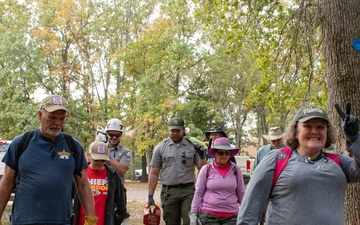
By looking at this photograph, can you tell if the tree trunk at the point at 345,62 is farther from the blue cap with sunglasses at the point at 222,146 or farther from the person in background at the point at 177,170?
the person in background at the point at 177,170

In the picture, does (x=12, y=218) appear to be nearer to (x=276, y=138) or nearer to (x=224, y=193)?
(x=224, y=193)

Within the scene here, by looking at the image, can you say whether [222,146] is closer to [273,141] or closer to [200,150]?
[200,150]

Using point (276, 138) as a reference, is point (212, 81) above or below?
above

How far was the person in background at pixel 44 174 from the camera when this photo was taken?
4.29 meters

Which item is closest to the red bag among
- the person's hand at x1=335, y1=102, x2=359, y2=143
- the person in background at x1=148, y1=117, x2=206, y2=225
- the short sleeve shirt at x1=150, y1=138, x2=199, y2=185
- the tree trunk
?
the person in background at x1=148, y1=117, x2=206, y2=225

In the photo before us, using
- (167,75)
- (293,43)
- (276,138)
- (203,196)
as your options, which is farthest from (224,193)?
(167,75)

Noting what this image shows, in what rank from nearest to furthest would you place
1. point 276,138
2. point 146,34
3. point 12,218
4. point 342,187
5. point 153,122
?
point 342,187 < point 12,218 < point 276,138 < point 153,122 < point 146,34

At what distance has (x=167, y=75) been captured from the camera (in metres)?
33.1

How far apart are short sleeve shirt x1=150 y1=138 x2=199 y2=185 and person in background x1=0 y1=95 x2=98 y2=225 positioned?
10.7 feet

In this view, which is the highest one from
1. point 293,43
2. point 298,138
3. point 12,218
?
point 293,43

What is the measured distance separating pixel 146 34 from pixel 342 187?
30.7 metres

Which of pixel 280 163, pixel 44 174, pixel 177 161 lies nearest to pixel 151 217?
pixel 177 161

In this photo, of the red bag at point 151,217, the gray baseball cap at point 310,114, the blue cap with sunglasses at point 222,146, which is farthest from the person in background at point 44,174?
the red bag at point 151,217

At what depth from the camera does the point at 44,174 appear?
431 centimetres
